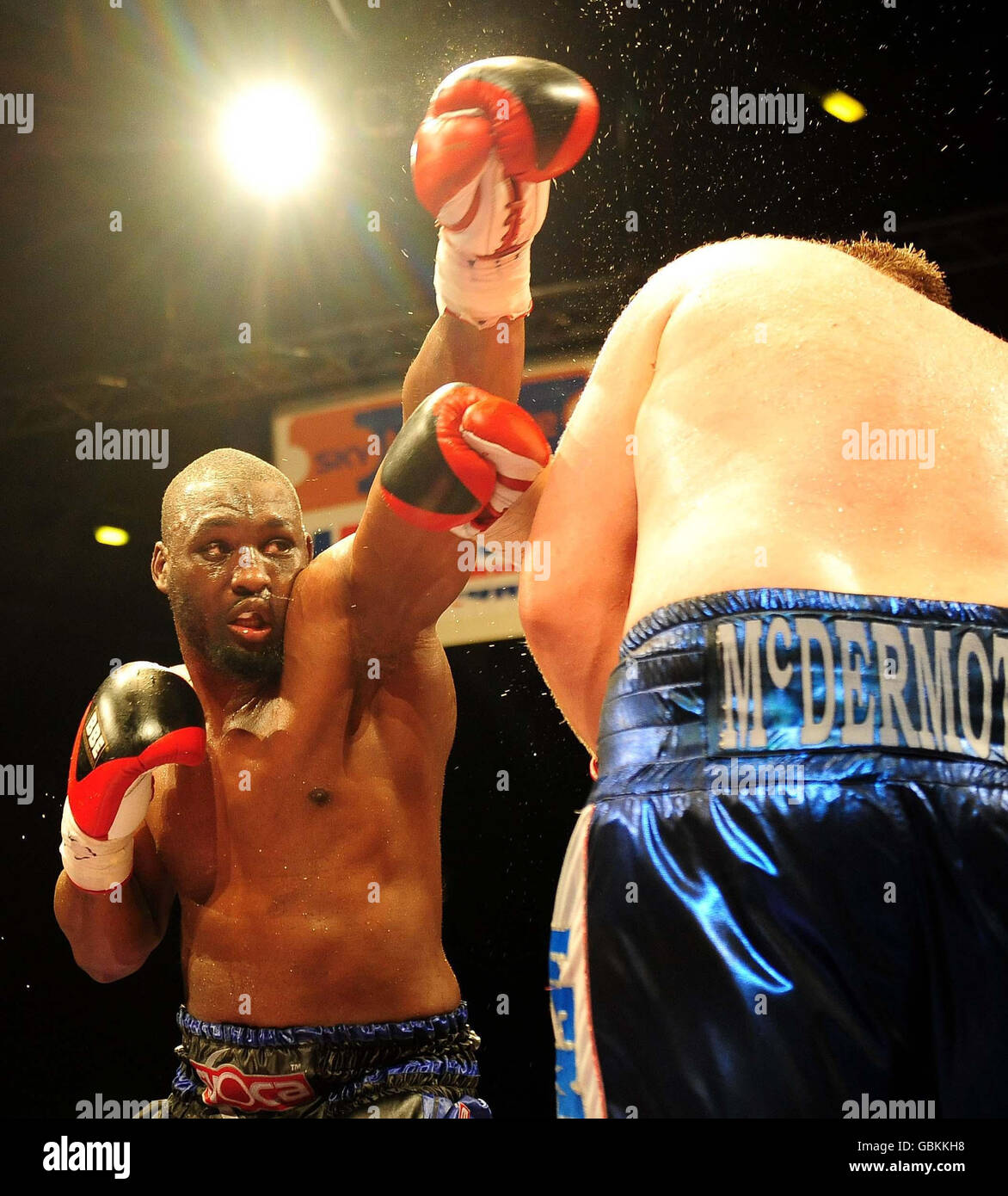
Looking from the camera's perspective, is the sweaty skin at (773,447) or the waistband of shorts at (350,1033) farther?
the waistband of shorts at (350,1033)

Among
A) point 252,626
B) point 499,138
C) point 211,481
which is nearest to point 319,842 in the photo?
point 252,626

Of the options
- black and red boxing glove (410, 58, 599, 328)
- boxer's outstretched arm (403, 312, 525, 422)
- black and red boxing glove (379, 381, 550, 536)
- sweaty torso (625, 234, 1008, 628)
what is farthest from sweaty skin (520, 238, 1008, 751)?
boxer's outstretched arm (403, 312, 525, 422)

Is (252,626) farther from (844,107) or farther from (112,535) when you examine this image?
(844,107)

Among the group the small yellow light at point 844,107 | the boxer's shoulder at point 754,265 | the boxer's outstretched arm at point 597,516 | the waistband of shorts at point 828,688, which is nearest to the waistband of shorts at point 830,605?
the waistband of shorts at point 828,688

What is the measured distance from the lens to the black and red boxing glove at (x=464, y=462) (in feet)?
4.88

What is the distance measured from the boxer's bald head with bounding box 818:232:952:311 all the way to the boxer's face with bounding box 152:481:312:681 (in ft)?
3.96

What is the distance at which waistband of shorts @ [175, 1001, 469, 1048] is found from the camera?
1952mm

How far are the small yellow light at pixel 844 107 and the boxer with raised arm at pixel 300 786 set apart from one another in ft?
4.14

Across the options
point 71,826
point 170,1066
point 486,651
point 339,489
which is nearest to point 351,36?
point 339,489

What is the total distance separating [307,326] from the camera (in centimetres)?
344

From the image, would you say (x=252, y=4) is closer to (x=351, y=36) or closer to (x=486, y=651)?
(x=351, y=36)

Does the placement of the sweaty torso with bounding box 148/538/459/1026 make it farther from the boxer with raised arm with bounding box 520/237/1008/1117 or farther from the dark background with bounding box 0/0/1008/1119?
the dark background with bounding box 0/0/1008/1119

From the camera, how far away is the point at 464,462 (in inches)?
58.5

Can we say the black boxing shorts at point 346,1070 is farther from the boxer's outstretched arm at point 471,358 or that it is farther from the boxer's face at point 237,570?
the boxer's outstretched arm at point 471,358
